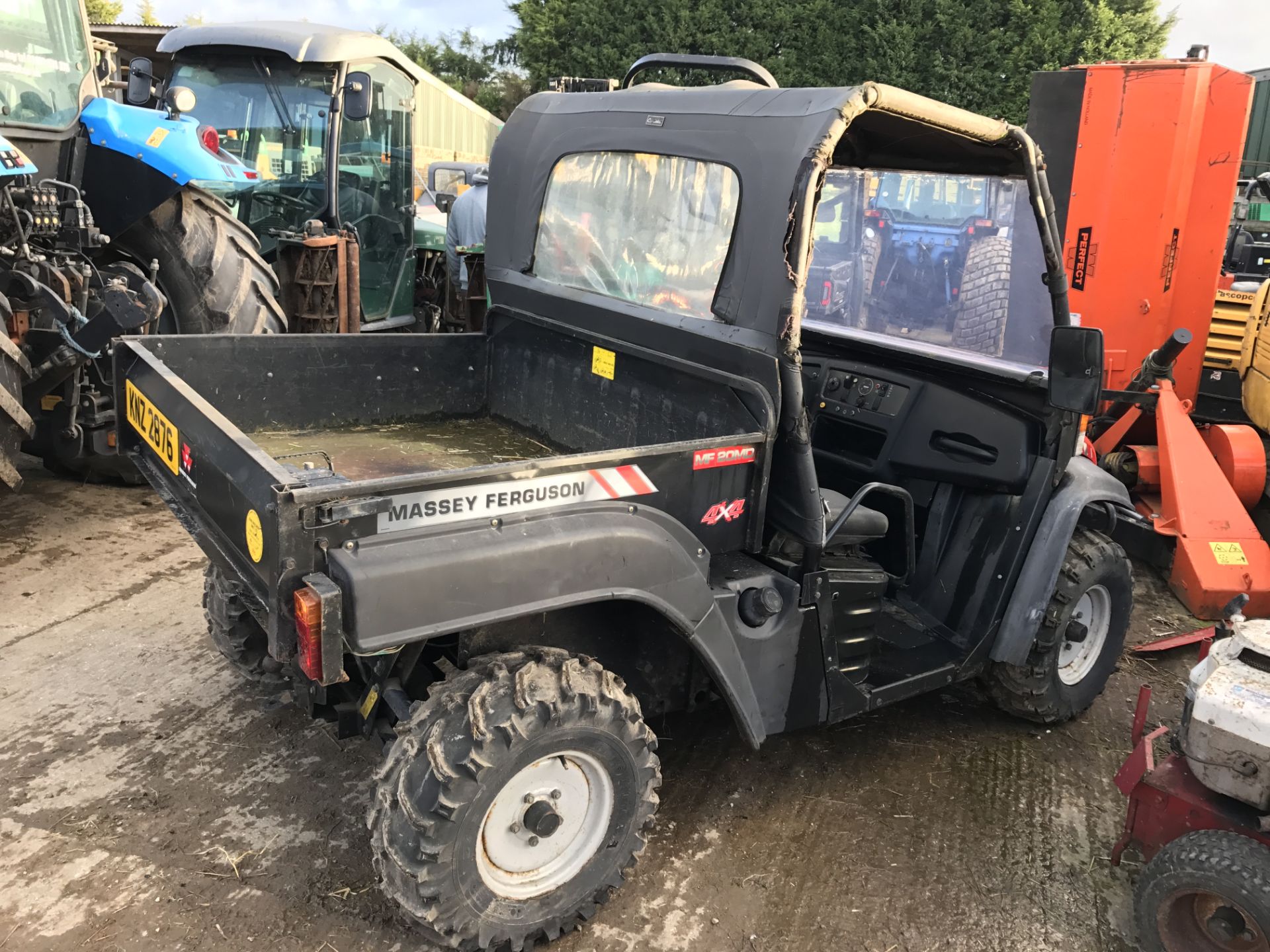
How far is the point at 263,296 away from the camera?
5.18 metres

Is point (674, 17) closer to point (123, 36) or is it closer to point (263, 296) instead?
point (123, 36)

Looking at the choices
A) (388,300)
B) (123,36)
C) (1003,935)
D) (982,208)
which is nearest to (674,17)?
(123,36)

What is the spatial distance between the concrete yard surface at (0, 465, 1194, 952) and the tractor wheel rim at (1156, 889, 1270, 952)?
0.21 meters

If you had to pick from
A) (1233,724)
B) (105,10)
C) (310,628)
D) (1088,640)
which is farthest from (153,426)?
(105,10)

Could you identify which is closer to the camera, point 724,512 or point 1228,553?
point 724,512

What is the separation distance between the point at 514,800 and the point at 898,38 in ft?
70.1

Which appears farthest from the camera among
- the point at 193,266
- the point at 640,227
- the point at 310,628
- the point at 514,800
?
the point at 193,266

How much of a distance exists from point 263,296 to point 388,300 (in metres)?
2.70

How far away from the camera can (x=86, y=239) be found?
4.43m

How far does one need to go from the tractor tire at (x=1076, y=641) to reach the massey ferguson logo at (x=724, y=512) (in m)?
1.30

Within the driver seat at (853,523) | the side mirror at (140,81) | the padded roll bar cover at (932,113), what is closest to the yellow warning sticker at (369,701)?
the driver seat at (853,523)

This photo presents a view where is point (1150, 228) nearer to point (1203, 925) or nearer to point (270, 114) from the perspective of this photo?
point (1203, 925)

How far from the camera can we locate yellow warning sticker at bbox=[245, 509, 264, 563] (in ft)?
6.77

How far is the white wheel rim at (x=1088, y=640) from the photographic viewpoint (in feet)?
12.0
